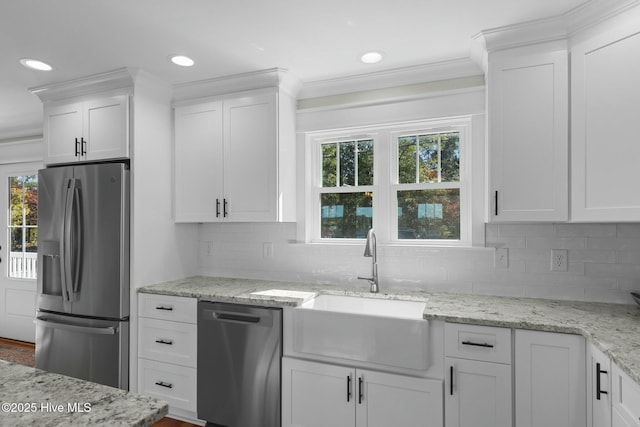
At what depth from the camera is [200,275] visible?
129 inches

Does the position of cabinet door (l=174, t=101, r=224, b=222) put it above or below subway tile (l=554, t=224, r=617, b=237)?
above

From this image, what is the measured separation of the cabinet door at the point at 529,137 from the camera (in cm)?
198

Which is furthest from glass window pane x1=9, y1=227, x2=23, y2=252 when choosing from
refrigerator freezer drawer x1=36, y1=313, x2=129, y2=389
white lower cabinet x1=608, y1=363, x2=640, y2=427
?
white lower cabinet x1=608, y1=363, x2=640, y2=427

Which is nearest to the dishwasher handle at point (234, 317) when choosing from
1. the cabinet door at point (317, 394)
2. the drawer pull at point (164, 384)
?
the cabinet door at point (317, 394)

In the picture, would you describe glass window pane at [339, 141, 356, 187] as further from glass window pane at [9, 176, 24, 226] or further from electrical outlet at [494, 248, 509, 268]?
glass window pane at [9, 176, 24, 226]

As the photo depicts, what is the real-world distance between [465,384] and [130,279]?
2235mm

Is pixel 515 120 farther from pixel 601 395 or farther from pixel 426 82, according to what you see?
pixel 601 395

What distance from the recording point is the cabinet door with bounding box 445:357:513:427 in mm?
1802

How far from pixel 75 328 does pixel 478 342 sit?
2.66m

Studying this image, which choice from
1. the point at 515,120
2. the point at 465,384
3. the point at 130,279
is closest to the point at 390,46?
the point at 515,120

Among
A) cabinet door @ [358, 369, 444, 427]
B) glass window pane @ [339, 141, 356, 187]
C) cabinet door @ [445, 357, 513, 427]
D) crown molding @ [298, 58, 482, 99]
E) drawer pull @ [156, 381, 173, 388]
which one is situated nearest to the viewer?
cabinet door @ [445, 357, 513, 427]

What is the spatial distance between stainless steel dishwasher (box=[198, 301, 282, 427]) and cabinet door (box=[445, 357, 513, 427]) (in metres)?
0.98

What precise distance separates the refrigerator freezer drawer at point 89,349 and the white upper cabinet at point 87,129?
1.20 m

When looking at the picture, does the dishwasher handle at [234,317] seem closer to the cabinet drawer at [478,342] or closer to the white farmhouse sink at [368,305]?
the white farmhouse sink at [368,305]
